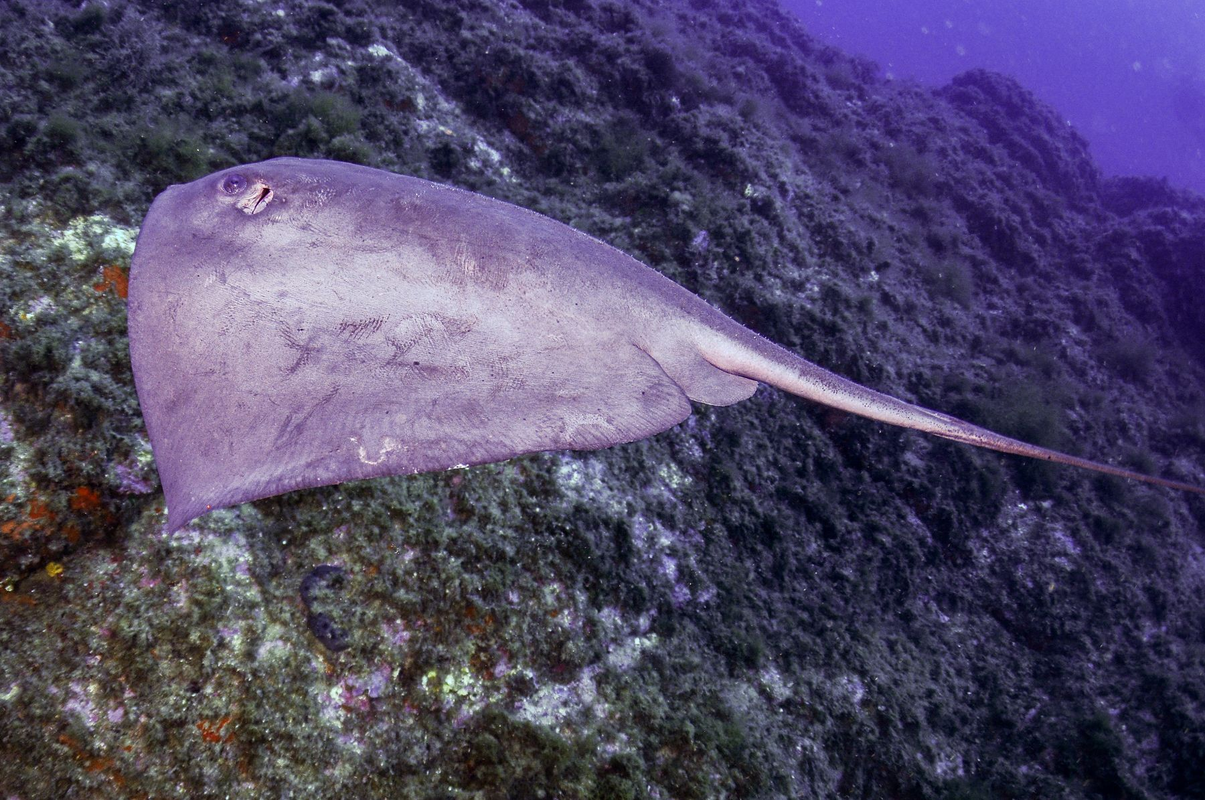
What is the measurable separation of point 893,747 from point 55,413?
4821 millimetres

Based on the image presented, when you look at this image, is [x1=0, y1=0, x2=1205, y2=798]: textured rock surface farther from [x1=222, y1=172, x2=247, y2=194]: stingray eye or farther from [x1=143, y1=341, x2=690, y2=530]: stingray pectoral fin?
[x1=222, y1=172, x2=247, y2=194]: stingray eye

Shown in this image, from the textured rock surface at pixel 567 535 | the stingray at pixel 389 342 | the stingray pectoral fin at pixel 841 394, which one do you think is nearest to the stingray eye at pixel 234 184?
the stingray at pixel 389 342

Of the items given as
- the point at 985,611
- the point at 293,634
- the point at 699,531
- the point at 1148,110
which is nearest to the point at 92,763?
the point at 293,634

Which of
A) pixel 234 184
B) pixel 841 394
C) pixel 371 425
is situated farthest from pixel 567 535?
pixel 234 184

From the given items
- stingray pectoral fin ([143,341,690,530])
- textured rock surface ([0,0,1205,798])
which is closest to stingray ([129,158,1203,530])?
stingray pectoral fin ([143,341,690,530])

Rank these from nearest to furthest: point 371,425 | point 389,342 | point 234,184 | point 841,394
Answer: point 371,425 → point 389,342 → point 234,184 → point 841,394

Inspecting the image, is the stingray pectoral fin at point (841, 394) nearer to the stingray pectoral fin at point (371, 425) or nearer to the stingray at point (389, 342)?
the stingray at point (389, 342)

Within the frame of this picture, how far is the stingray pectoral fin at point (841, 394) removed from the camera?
8.26 ft

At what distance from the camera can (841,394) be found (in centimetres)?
256

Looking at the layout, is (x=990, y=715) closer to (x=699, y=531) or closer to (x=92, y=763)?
(x=699, y=531)

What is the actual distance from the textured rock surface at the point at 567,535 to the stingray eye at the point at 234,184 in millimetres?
882

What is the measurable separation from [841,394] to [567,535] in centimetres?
164

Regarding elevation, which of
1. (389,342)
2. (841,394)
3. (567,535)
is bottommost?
(567,535)

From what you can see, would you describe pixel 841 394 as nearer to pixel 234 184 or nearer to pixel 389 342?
pixel 389 342
